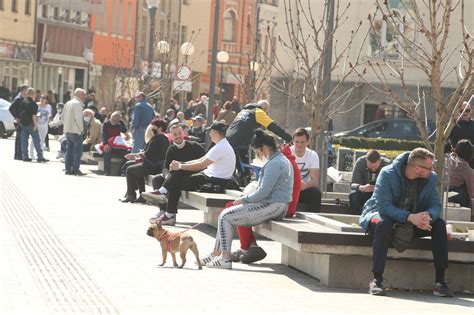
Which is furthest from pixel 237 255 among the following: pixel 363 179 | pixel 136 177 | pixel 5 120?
pixel 5 120

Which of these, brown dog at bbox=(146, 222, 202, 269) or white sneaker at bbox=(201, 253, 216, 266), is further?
white sneaker at bbox=(201, 253, 216, 266)

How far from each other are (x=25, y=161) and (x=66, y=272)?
24.1m

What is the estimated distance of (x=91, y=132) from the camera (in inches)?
1545

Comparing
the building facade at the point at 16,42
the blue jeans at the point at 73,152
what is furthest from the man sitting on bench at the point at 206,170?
the building facade at the point at 16,42

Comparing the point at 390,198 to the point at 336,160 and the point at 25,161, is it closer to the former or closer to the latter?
the point at 336,160

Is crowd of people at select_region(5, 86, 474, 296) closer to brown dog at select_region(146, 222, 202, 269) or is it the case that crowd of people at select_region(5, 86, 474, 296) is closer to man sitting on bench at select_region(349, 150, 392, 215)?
man sitting on bench at select_region(349, 150, 392, 215)

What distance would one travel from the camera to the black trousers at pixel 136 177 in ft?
84.2

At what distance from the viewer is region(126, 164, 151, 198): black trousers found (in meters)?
25.7

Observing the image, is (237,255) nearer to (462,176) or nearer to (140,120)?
(462,176)

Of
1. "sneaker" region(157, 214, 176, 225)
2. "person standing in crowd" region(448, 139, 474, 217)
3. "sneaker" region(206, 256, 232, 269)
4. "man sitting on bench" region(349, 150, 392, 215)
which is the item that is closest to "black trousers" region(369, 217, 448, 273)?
"sneaker" region(206, 256, 232, 269)

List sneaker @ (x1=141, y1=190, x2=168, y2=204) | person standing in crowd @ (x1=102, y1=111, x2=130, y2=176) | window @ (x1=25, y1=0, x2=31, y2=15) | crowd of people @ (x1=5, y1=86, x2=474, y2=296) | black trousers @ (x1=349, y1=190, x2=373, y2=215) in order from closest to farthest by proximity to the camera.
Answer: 1. crowd of people @ (x1=5, y1=86, x2=474, y2=296)
2. black trousers @ (x1=349, y1=190, x2=373, y2=215)
3. sneaker @ (x1=141, y1=190, x2=168, y2=204)
4. person standing in crowd @ (x1=102, y1=111, x2=130, y2=176)
5. window @ (x1=25, y1=0, x2=31, y2=15)

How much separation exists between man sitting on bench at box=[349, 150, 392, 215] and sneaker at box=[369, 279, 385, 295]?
4.44 m

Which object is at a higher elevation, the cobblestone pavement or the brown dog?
the brown dog

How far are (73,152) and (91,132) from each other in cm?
465
